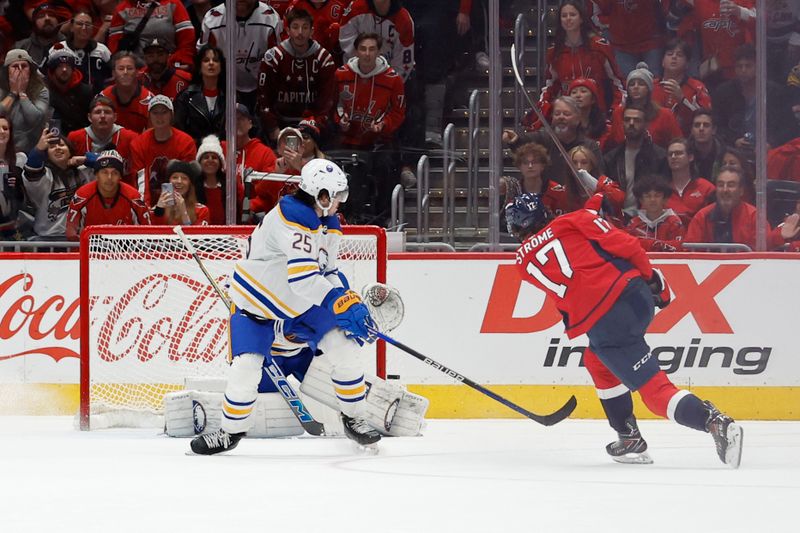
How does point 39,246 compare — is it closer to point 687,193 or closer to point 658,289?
point 687,193

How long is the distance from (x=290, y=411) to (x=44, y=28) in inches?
124

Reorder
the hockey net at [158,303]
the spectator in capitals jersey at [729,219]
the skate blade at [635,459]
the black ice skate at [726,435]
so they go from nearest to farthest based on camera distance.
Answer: the black ice skate at [726,435]
the skate blade at [635,459]
the hockey net at [158,303]
the spectator in capitals jersey at [729,219]

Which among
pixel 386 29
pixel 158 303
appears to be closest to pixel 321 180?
pixel 158 303

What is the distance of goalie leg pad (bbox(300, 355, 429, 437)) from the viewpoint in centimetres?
607

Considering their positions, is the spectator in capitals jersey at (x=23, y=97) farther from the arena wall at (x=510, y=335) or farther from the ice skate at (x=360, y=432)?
the ice skate at (x=360, y=432)

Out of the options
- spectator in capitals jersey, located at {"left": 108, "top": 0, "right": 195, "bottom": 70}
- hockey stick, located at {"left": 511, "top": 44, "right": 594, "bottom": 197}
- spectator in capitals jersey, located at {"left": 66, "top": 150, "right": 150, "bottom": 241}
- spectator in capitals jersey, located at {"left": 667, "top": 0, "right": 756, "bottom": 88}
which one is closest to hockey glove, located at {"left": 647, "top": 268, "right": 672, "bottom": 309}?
hockey stick, located at {"left": 511, "top": 44, "right": 594, "bottom": 197}

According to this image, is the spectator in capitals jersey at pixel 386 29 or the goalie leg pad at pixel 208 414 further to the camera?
the spectator in capitals jersey at pixel 386 29

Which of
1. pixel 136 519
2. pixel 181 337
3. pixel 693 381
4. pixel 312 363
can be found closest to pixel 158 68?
Answer: pixel 181 337

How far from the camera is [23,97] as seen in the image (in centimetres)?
764

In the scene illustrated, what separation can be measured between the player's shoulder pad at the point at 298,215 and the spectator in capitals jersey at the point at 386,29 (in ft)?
7.63

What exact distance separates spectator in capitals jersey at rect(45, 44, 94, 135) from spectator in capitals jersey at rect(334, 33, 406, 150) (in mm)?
1451

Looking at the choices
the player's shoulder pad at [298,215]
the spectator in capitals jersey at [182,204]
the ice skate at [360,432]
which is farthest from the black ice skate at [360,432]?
the spectator in capitals jersey at [182,204]

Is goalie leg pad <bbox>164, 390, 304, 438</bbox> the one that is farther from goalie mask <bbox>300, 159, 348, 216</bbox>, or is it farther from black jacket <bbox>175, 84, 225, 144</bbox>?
black jacket <bbox>175, 84, 225, 144</bbox>

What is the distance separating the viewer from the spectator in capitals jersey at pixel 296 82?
7.51 m
